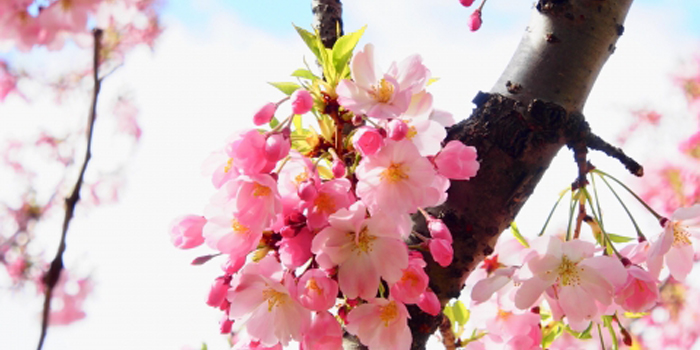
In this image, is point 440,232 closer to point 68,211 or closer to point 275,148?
point 275,148

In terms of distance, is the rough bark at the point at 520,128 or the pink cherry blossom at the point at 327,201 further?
the rough bark at the point at 520,128

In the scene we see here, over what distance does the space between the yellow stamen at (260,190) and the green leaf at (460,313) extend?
0.67m

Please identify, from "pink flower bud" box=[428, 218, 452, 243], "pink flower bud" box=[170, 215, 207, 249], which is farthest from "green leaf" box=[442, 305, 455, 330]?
"pink flower bud" box=[170, 215, 207, 249]

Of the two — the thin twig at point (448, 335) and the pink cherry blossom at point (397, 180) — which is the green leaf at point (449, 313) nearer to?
the thin twig at point (448, 335)

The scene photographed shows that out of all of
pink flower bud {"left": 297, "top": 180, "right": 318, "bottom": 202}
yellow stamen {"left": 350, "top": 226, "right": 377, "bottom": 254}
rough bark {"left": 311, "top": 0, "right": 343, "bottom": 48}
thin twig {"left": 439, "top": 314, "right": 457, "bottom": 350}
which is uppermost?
rough bark {"left": 311, "top": 0, "right": 343, "bottom": 48}

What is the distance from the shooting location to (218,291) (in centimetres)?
64

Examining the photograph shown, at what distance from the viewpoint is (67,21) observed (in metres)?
1.47

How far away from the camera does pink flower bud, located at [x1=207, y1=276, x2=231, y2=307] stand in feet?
2.10

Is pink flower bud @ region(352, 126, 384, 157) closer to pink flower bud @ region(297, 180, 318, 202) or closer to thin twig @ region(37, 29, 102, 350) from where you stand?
pink flower bud @ region(297, 180, 318, 202)

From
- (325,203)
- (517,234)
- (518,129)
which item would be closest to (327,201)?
(325,203)

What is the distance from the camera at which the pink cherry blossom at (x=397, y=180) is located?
0.58 metres


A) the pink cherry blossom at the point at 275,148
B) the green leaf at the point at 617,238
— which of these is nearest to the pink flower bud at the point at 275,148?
the pink cherry blossom at the point at 275,148

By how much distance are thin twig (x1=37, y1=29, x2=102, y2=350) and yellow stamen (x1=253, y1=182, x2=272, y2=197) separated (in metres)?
0.20

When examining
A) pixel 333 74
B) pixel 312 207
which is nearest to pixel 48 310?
pixel 312 207
